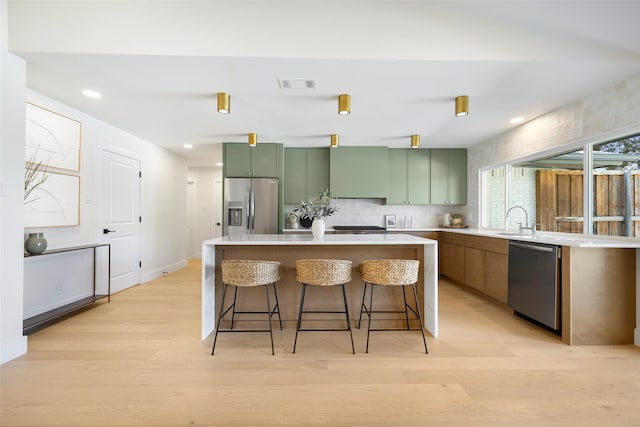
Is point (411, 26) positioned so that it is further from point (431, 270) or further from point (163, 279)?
point (163, 279)

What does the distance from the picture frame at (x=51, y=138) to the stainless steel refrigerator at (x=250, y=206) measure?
1.99 m

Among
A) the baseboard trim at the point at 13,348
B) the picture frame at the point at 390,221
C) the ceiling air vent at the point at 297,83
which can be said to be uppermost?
the ceiling air vent at the point at 297,83

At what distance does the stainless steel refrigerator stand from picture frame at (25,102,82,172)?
6.52 feet

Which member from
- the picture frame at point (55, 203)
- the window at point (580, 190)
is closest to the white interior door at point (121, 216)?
the picture frame at point (55, 203)

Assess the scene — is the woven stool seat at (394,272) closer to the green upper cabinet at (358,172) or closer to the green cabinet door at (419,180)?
the green upper cabinet at (358,172)

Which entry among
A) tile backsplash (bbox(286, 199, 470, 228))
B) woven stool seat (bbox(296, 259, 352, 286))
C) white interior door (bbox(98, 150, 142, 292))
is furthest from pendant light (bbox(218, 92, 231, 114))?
tile backsplash (bbox(286, 199, 470, 228))

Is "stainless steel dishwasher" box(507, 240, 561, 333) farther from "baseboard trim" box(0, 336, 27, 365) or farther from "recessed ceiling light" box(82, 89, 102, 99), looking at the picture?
"recessed ceiling light" box(82, 89, 102, 99)

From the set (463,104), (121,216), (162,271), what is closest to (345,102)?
(463,104)

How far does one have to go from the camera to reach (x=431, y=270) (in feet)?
8.71

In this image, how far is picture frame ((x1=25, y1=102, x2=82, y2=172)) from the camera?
2869mm

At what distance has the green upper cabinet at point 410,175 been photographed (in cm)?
531

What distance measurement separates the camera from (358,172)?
16.9 ft

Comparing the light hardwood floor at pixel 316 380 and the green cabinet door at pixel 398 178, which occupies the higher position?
the green cabinet door at pixel 398 178

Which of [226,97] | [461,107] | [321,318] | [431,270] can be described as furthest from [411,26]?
[321,318]
